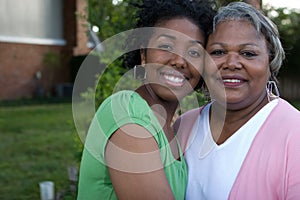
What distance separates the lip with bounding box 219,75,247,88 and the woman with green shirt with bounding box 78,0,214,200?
0.40ft

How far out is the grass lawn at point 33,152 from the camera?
625 centimetres

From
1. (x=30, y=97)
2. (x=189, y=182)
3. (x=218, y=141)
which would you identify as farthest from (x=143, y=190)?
(x=30, y=97)

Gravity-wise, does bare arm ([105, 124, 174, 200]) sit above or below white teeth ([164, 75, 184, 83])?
below

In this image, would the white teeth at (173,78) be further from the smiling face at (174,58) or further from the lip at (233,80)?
the lip at (233,80)

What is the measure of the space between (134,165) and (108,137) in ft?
0.47

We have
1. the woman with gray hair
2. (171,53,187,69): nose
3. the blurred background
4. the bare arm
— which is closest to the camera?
the bare arm

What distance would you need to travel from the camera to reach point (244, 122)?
7.17 ft

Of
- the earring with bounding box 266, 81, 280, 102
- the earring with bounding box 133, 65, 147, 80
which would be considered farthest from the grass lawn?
the earring with bounding box 266, 81, 280, 102

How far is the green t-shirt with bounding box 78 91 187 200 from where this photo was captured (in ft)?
5.92

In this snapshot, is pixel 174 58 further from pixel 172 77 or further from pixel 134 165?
pixel 134 165

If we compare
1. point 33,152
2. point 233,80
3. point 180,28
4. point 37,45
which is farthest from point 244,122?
point 37,45

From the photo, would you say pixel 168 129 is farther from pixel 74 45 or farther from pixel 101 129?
pixel 74 45

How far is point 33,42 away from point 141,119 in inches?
683

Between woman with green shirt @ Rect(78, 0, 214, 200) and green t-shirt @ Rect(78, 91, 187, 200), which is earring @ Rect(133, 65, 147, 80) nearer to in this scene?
woman with green shirt @ Rect(78, 0, 214, 200)
